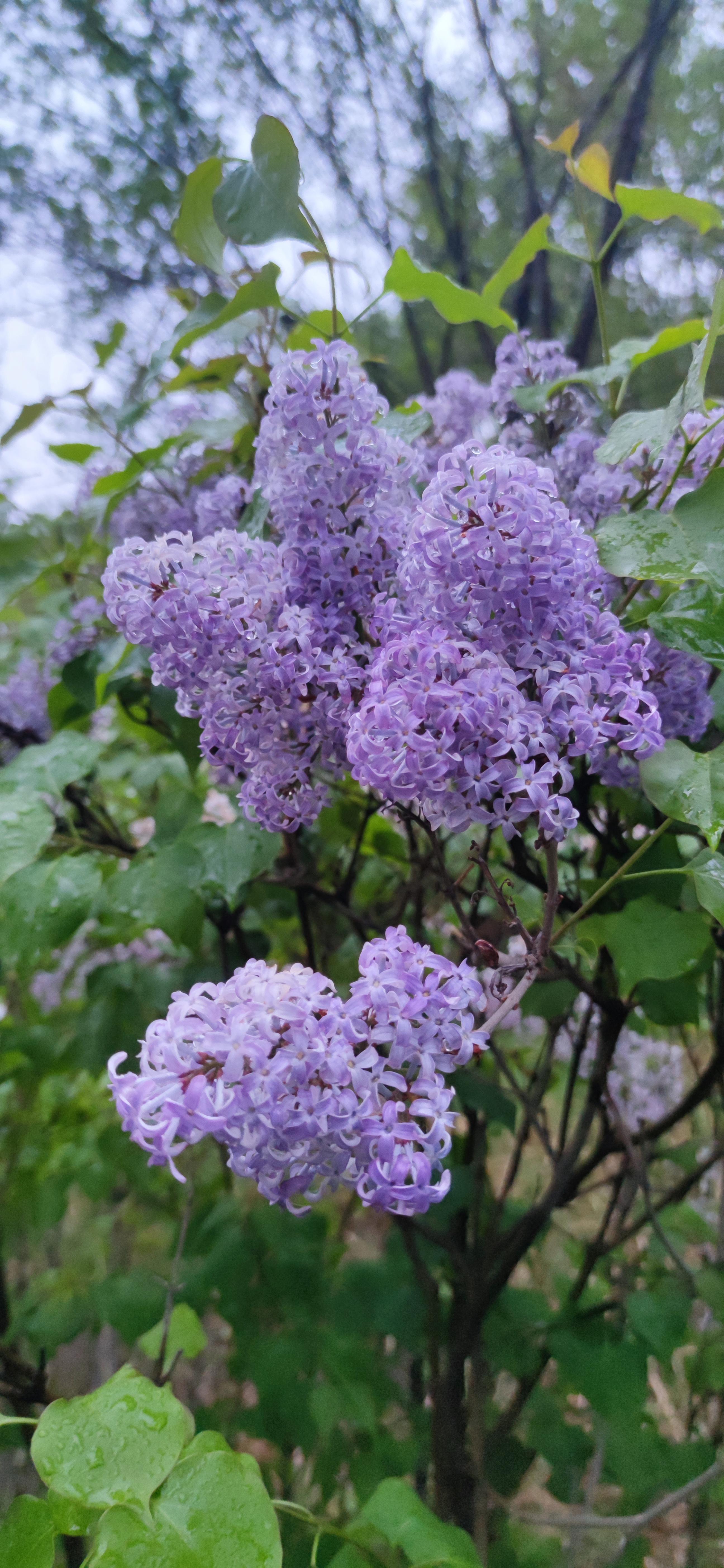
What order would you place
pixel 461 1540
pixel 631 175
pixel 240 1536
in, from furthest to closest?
1. pixel 631 175
2. pixel 461 1540
3. pixel 240 1536

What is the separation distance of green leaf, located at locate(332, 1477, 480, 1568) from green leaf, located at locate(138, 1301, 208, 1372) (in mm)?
245

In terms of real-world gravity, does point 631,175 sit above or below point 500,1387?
above

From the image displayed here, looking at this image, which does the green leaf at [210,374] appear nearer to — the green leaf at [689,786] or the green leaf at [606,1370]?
the green leaf at [689,786]

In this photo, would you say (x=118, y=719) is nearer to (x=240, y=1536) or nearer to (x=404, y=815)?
(x=404, y=815)

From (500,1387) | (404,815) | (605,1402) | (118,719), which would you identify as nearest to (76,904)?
(404,815)

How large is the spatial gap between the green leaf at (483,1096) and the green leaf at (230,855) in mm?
452

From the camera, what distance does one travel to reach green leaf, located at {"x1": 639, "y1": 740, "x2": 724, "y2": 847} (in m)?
0.56

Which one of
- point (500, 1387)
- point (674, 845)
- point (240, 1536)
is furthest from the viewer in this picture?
point (500, 1387)

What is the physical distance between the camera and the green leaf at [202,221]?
0.79m

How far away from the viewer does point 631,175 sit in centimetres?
275

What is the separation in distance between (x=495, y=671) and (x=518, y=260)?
53 cm

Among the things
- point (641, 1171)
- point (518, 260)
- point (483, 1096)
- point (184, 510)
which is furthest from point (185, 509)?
point (641, 1171)

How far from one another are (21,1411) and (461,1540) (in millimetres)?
650

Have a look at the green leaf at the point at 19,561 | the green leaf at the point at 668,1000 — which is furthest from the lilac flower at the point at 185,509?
the green leaf at the point at 668,1000
